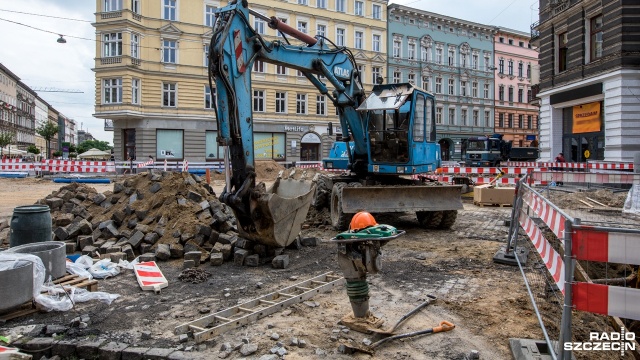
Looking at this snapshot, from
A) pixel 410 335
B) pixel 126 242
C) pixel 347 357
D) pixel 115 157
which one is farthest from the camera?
pixel 115 157

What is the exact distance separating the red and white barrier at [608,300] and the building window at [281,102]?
34819 mm

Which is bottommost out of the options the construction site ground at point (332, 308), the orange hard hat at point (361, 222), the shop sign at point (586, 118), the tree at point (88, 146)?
the construction site ground at point (332, 308)

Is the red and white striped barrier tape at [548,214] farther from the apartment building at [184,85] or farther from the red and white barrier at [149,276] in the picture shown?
the apartment building at [184,85]

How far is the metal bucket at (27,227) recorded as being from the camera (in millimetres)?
6645

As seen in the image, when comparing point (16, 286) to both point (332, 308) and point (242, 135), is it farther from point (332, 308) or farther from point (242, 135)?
point (242, 135)

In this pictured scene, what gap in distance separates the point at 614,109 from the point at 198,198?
64.4 ft

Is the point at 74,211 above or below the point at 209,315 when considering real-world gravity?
above

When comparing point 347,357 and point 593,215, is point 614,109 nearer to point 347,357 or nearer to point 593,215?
point 593,215

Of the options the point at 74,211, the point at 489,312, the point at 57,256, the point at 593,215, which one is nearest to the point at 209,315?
the point at 57,256

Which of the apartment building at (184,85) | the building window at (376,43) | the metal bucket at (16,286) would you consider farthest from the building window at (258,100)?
the metal bucket at (16,286)

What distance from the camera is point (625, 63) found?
19781 millimetres

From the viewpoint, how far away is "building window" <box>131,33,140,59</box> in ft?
103

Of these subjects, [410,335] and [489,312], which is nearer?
[410,335]

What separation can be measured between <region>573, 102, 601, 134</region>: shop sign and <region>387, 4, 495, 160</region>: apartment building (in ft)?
65.2
